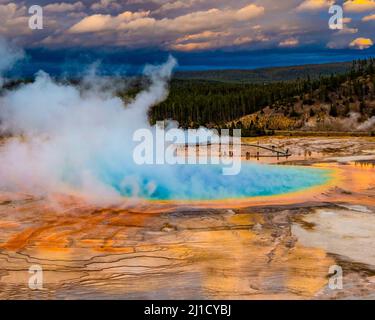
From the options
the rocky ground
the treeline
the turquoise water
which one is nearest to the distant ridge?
the treeline

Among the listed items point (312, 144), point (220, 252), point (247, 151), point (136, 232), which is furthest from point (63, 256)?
point (312, 144)

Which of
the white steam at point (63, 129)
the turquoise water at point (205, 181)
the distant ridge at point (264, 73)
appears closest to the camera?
the turquoise water at point (205, 181)

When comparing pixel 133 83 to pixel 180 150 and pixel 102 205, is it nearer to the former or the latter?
pixel 180 150

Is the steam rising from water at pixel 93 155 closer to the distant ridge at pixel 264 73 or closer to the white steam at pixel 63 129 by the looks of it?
the white steam at pixel 63 129

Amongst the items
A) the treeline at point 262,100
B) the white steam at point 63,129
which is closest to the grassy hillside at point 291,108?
the treeline at point 262,100

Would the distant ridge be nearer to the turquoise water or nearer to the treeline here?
the treeline

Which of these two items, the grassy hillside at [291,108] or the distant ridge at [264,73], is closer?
the grassy hillside at [291,108]
